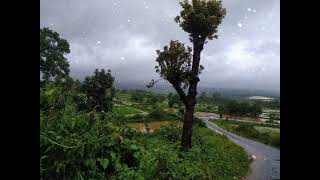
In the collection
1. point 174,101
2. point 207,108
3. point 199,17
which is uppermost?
point 199,17

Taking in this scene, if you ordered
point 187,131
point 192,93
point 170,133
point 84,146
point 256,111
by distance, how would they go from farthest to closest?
point 256,111 → point 170,133 → point 187,131 → point 192,93 → point 84,146

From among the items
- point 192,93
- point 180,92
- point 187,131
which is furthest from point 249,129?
point 180,92

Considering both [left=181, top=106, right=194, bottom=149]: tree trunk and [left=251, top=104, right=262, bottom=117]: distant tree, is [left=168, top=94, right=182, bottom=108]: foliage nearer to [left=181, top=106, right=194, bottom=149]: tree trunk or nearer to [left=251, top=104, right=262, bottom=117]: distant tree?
[left=181, top=106, right=194, bottom=149]: tree trunk

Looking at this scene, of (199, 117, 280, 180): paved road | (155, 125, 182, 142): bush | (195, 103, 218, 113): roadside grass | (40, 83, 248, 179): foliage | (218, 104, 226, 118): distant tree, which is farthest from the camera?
(195, 103, 218, 113): roadside grass

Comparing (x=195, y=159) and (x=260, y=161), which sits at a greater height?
(x=195, y=159)

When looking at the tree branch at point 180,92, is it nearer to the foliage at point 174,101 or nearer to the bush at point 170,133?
the bush at point 170,133

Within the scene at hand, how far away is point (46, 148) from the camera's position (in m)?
2.49

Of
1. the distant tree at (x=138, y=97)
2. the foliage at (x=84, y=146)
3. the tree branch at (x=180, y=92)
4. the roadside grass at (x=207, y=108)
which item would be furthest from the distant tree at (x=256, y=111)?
the foliage at (x=84, y=146)

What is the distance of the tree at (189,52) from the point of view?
9727 mm

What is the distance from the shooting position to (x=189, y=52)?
10352mm

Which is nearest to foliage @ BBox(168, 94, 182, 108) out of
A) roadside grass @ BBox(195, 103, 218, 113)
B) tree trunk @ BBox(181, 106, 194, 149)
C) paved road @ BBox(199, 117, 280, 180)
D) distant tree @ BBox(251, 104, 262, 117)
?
paved road @ BBox(199, 117, 280, 180)

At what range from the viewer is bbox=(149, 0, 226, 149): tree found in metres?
9.73

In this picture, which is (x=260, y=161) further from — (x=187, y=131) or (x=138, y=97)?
(x=138, y=97)
